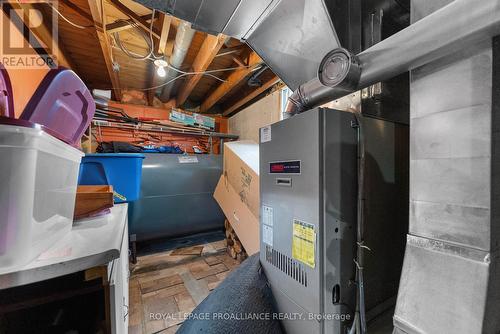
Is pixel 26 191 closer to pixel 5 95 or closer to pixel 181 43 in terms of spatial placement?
pixel 5 95

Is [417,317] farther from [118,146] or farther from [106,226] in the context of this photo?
[118,146]

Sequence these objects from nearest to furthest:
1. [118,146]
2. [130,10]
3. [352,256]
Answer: [352,256] → [130,10] → [118,146]

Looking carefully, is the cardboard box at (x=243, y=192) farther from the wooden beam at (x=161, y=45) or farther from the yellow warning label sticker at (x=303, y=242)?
the wooden beam at (x=161, y=45)

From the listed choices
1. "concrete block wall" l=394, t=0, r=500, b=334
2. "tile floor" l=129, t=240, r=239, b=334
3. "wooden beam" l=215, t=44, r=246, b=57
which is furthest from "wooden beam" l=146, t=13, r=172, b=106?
"tile floor" l=129, t=240, r=239, b=334

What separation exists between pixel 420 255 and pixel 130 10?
7.71 feet

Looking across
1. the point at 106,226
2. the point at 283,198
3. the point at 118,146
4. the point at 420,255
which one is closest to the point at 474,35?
the point at 420,255

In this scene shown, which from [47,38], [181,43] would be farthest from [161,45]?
[47,38]

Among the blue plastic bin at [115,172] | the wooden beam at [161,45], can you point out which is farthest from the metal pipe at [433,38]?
the blue plastic bin at [115,172]

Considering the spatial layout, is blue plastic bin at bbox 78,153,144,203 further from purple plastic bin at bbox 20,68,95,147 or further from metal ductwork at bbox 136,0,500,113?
metal ductwork at bbox 136,0,500,113

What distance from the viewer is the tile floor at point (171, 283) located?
1.48 metres

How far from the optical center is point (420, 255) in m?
0.55

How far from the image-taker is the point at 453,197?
504mm

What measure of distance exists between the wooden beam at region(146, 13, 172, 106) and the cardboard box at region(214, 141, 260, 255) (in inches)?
45.4

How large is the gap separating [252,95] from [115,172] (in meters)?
2.26
